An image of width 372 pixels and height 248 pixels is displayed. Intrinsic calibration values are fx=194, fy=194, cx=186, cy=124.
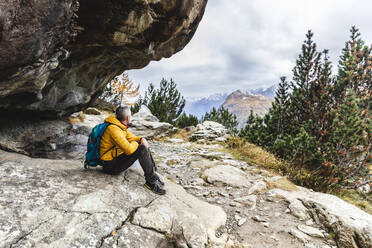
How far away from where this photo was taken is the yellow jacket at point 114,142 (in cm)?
353

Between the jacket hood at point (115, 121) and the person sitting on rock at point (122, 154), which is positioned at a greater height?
the jacket hood at point (115, 121)

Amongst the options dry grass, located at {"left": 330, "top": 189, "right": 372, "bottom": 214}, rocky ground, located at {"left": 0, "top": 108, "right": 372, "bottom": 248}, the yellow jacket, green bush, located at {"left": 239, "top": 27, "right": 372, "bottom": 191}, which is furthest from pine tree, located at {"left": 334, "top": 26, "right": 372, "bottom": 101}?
the yellow jacket

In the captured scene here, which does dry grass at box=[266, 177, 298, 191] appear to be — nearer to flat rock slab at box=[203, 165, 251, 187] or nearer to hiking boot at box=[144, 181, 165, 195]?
flat rock slab at box=[203, 165, 251, 187]

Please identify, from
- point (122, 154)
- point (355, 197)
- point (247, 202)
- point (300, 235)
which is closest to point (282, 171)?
point (355, 197)

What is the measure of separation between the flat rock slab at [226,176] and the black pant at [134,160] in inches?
92.3

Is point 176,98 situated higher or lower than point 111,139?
higher

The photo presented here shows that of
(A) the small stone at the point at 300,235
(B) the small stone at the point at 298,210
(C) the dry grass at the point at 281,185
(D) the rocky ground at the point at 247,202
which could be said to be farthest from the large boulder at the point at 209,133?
(A) the small stone at the point at 300,235

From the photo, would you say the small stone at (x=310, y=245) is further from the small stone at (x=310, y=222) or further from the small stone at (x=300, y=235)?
the small stone at (x=310, y=222)

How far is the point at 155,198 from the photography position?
12.1 feet

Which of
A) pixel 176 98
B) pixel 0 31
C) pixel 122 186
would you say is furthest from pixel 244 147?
pixel 176 98

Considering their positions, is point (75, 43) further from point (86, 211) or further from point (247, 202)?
point (247, 202)

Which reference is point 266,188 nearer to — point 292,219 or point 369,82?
point 292,219

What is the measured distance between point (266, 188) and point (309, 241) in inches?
79.3

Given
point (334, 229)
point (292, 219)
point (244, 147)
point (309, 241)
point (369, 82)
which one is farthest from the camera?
point (369, 82)
